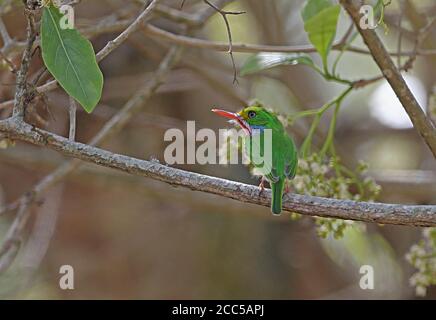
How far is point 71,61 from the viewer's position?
2.21 meters

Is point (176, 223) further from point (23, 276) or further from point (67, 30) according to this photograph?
point (67, 30)

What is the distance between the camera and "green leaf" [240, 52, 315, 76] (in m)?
2.89

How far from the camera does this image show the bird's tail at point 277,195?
7.74 ft

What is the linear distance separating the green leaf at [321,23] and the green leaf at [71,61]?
939 mm

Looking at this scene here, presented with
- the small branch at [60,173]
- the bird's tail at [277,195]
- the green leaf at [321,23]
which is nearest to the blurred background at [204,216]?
the small branch at [60,173]

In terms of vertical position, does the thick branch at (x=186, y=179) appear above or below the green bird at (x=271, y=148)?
below

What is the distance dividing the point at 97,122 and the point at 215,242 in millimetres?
1204

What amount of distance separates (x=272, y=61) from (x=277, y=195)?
28.9 inches

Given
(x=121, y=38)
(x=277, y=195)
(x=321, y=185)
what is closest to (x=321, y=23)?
(x=321, y=185)

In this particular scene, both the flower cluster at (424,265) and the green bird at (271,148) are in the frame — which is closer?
the green bird at (271,148)

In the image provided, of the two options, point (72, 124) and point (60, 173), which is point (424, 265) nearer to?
point (72, 124)

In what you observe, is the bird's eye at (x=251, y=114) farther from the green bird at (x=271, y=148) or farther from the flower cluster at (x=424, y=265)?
the flower cluster at (x=424, y=265)

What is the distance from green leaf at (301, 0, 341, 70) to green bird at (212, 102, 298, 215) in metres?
0.32

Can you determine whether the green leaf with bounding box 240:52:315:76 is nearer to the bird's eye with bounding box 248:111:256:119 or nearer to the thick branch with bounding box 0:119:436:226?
the bird's eye with bounding box 248:111:256:119
